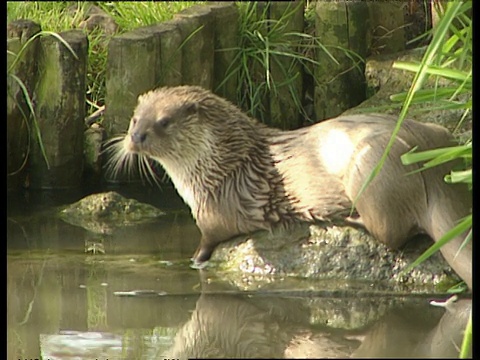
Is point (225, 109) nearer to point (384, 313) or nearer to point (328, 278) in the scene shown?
point (328, 278)

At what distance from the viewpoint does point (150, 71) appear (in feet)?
20.5

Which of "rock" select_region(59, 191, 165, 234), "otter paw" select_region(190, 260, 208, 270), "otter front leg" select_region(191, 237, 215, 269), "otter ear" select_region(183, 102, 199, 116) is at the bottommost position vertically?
"otter paw" select_region(190, 260, 208, 270)

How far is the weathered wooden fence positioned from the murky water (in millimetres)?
912

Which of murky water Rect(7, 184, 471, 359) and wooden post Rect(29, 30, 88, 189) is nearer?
murky water Rect(7, 184, 471, 359)

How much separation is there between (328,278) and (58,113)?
2059 mm

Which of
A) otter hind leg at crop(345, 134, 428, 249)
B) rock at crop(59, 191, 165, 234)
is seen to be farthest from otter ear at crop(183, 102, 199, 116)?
rock at crop(59, 191, 165, 234)

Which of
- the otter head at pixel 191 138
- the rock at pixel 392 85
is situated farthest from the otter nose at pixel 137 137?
the rock at pixel 392 85

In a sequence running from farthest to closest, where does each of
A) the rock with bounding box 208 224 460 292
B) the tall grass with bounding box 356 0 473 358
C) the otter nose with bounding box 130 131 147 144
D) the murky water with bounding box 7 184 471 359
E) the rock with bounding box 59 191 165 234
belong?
the rock with bounding box 59 191 165 234, the otter nose with bounding box 130 131 147 144, the rock with bounding box 208 224 460 292, the murky water with bounding box 7 184 471 359, the tall grass with bounding box 356 0 473 358

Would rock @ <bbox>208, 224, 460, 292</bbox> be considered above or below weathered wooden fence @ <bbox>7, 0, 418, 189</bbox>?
below

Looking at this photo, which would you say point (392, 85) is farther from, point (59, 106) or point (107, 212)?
point (59, 106)

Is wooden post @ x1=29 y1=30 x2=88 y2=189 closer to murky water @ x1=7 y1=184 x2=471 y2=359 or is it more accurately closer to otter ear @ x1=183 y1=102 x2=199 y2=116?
murky water @ x1=7 y1=184 x2=471 y2=359

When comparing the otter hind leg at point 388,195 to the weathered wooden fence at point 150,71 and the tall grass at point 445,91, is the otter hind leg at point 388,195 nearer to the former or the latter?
the tall grass at point 445,91

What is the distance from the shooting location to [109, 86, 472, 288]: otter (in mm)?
4484

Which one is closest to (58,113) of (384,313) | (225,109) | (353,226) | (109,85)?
(109,85)
